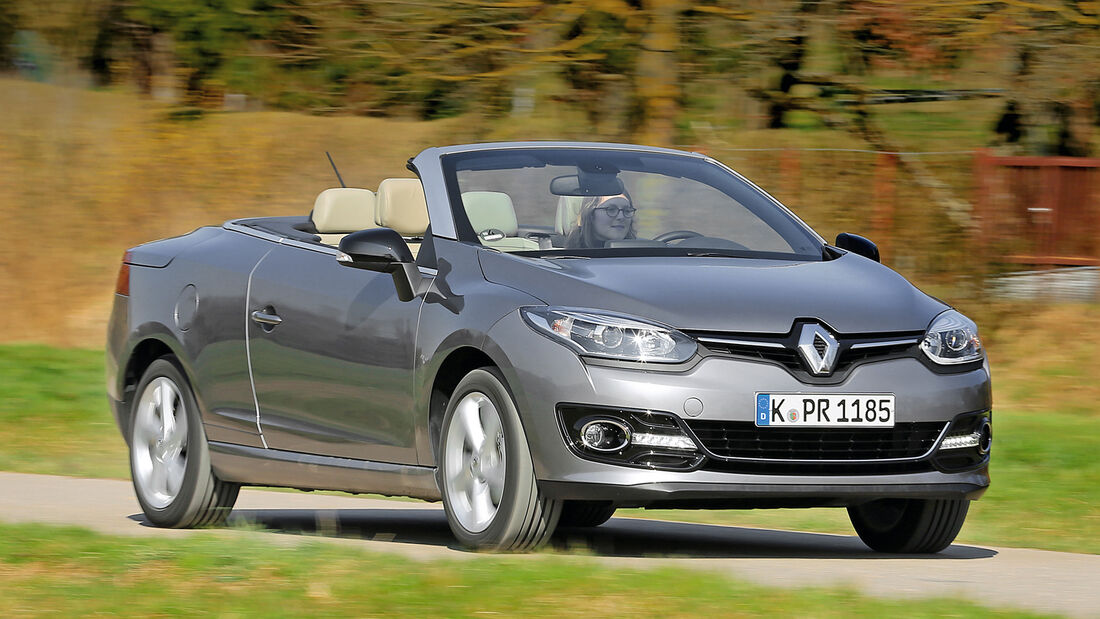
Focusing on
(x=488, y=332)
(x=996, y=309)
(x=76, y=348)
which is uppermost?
(x=488, y=332)

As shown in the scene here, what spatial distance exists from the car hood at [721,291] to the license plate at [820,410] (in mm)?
236

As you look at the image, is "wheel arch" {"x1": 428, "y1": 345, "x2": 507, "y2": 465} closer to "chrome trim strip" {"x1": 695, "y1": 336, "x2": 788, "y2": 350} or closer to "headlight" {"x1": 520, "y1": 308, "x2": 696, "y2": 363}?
"headlight" {"x1": 520, "y1": 308, "x2": 696, "y2": 363}

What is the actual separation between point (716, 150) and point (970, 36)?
2487 millimetres

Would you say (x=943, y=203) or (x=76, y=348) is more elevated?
(x=943, y=203)

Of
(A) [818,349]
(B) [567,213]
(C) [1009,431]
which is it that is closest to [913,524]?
(A) [818,349]

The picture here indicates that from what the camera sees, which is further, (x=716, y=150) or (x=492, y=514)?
(x=716, y=150)

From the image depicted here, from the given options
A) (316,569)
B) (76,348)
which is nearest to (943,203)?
(76,348)

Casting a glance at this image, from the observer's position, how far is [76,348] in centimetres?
1944

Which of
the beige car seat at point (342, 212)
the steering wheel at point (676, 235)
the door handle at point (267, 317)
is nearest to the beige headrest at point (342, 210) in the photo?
the beige car seat at point (342, 212)

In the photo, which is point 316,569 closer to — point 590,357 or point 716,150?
point 590,357

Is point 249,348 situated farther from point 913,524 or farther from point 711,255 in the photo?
point 913,524

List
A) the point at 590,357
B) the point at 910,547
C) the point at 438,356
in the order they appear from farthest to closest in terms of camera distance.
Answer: the point at 910,547, the point at 438,356, the point at 590,357

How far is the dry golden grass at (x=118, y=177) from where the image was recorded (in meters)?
20.5

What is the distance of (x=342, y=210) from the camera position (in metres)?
8.48
